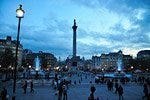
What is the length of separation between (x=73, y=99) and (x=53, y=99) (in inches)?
89.5

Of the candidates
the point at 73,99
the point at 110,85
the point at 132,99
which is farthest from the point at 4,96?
the point at 110,85

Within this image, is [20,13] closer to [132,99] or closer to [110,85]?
[132,99]

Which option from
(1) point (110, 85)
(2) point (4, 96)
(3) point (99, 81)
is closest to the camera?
(2) point (4, 96)

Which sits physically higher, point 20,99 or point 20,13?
point 20,13

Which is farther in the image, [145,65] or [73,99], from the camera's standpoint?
[145,65]

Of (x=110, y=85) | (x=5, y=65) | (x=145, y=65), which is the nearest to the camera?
(x=110, y=85)

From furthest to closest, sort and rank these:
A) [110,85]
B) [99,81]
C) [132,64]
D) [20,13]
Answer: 1. [132,64]
2. [99,81]
3. [110,85]
4. [20,13]

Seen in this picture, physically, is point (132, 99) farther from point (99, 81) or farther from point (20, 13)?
point (99, 81)

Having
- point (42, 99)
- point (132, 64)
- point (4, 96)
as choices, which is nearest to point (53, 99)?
point (42, 99)

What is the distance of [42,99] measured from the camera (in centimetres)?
3300

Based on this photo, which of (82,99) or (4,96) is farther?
(82,99)

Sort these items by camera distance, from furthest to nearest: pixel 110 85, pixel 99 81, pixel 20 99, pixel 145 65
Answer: pixel 145 65 → pixel 99 81 → pixel 110 85 → pixel 20 99

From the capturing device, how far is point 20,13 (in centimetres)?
1958

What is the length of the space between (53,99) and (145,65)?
146 metres
